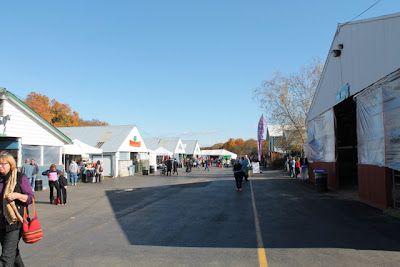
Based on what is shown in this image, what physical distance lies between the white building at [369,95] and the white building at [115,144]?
2000 centimetres

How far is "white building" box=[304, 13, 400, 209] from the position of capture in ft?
31.4

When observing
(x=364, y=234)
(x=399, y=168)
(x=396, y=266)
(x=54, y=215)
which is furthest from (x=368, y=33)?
(x=54, y=215)

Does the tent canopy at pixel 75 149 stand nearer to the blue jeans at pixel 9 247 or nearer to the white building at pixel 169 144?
the blue jeans at pixel 9 247

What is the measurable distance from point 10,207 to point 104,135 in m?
31.3

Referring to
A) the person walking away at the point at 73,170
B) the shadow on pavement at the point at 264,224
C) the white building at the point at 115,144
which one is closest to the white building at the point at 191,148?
the white building at the point at 115,144

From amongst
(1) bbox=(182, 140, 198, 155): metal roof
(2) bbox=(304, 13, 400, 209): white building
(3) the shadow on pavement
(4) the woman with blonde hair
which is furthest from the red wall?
(1) bbox=(182, 140, 198, 155): metal roof

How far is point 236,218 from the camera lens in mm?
8812

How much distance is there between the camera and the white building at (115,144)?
30.1 meters

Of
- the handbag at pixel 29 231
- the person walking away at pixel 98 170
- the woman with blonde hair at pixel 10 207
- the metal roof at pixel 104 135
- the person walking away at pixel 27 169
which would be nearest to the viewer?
the woman with blonde hair at pixel 10 207

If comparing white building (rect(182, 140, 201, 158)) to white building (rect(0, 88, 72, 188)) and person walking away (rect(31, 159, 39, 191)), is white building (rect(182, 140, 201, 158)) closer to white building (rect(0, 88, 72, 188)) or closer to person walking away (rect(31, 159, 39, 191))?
white building (rect(0, 88, 72, 188))

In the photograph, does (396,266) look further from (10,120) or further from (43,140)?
(43,140)

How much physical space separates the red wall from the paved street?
0.46 m

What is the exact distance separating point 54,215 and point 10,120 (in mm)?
8567

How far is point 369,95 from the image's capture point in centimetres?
1117
